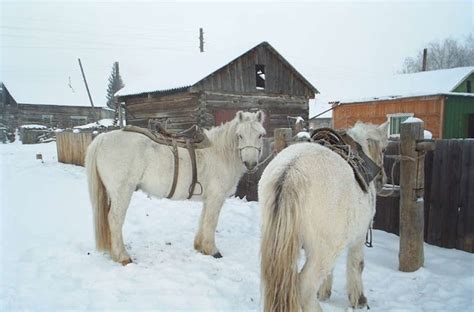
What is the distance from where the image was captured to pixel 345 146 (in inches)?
111

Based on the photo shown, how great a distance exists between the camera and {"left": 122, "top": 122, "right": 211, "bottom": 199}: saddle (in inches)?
166

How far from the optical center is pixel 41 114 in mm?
32250

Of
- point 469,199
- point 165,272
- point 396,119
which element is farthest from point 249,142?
point 396,119

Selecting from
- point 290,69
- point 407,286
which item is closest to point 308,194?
point 407,286

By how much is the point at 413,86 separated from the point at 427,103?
195cm

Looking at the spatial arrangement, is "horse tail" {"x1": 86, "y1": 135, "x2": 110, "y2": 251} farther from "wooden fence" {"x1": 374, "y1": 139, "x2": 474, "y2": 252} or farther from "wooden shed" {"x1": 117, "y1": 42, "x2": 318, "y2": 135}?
"wooden shed" {"x1": 117, "y1": 42, "x2": 318, "y2": 135}

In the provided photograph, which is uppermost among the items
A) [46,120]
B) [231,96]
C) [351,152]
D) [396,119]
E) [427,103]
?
[231,96]

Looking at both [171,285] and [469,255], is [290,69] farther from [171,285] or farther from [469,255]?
[171,285]

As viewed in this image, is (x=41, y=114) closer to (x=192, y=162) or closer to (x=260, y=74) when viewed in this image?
(x=260, y=74)

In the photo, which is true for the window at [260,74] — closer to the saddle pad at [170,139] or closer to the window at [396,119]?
the window at [396,119]

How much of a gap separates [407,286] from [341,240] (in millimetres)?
1646

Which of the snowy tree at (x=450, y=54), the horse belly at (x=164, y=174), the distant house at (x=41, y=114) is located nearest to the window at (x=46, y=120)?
the distant house at (x=41, y=114)

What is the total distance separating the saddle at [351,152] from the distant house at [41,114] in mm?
33789

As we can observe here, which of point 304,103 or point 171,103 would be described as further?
point 304,103
